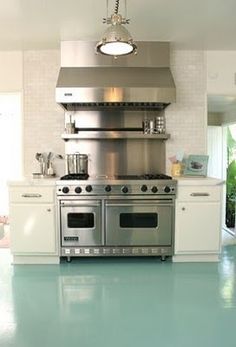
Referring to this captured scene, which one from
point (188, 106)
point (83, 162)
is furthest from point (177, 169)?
point (83, 162)

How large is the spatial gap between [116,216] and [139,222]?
27 cm

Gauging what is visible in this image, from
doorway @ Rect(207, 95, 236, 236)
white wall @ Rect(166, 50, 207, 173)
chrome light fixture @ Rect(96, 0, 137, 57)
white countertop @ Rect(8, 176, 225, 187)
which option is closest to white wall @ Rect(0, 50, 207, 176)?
white wall @ Rect(166, 50, 207, 173)

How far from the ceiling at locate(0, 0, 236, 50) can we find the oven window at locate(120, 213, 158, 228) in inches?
82.2

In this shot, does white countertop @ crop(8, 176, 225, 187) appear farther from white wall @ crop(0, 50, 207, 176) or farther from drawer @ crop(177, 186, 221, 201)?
white wall @ crop(0, 50, 207, 176)

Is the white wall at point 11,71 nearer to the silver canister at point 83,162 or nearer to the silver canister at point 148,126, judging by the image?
the silver canister at point 83,162

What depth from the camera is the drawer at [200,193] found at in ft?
12.4

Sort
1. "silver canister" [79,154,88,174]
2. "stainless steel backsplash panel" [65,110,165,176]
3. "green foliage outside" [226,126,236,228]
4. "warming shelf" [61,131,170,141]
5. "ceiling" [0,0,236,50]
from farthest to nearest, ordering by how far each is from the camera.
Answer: "green foliage outside" [226,126,236,228], "stainless steel backsplash panel" [65,110,165,176], "silver canister" [79,154,88,174], "warming shelf" [61,131,170,141], "ceiling" [0,0,236,50]

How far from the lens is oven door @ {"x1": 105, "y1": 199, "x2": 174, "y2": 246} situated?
376cm

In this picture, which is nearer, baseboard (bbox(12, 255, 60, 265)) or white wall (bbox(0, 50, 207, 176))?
baseboard (bbox(12, 255, 60, 265))

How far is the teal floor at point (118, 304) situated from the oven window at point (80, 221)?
0.45m

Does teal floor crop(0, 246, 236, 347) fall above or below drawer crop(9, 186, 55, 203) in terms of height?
below

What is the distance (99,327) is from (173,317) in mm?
572

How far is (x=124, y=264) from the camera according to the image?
3803 millimetres

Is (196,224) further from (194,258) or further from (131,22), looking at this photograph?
(131,22)
